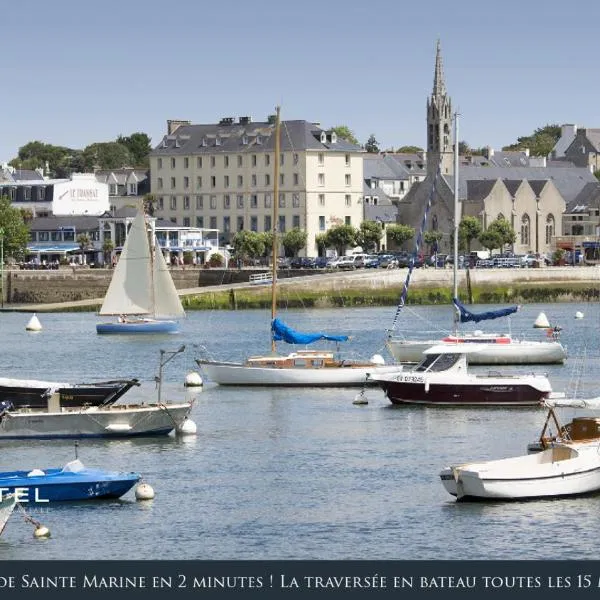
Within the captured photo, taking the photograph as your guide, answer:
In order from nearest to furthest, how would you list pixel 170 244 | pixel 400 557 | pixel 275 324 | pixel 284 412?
pixel 400 557, pixel 284 412, pixel 275 324, pixel 170 244

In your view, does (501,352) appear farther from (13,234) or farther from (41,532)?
(13,234)

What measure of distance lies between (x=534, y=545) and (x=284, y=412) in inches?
937

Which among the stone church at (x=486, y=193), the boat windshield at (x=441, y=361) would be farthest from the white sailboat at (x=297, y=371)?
the stone church at (x=486, y=193)

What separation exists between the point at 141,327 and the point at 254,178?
6916 centimetres

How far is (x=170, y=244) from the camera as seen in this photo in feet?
536

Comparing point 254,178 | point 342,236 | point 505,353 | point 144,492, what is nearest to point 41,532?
point 144,492

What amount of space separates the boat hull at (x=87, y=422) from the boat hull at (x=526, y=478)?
13.1 meters

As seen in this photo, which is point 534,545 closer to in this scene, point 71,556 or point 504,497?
point 504,497

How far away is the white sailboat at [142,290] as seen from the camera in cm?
10238

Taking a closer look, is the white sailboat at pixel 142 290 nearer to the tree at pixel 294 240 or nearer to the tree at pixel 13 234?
the tree at pixel 13 234

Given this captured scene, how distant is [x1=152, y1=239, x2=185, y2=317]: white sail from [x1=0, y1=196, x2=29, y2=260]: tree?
172ft

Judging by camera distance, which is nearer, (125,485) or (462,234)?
(125,485)

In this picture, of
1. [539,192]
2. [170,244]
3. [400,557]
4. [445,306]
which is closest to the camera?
[400,557]

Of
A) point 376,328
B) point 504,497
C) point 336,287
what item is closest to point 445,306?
point 336,287
